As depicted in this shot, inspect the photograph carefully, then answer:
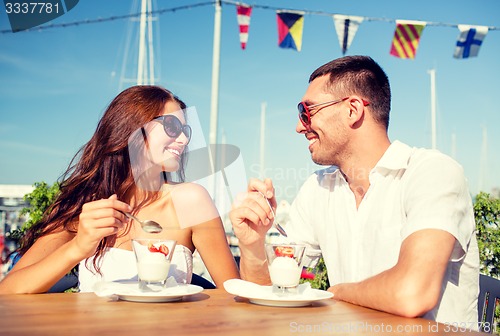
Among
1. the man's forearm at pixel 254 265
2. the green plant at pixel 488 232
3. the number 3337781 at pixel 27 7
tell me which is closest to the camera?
the man's forearm at pixel 254 265

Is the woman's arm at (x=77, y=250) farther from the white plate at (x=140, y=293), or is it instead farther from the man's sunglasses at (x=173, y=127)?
the man's sunglasses at (x=173, y=127)

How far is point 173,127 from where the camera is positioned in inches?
103

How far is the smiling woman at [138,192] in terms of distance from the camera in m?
2.50

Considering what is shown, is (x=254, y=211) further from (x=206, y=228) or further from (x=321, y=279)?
(x=321, y=279)

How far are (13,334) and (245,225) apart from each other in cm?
113

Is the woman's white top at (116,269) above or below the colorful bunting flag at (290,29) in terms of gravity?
below

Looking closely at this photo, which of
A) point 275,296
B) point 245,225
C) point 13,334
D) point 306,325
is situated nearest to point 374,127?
point 245,225

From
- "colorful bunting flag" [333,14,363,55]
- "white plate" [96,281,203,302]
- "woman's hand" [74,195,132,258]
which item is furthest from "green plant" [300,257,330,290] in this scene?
"colorful bunting flag" [333,14,363,55]

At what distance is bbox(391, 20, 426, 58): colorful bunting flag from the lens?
26.3 feet

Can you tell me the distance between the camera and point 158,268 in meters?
1.69

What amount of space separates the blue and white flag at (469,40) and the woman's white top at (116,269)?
730 cm

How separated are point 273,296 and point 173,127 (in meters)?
1.27

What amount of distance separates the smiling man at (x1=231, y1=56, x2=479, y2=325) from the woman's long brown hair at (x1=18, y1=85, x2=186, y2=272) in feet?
2.61

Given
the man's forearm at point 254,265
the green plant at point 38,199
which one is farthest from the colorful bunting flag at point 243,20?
the man's forearm at point 254,265
